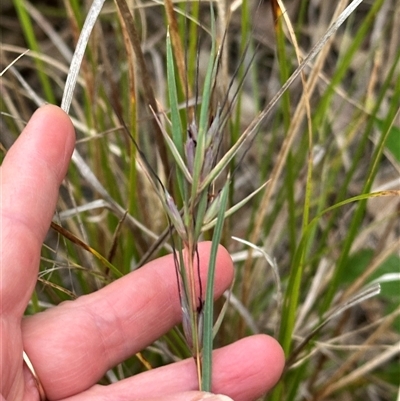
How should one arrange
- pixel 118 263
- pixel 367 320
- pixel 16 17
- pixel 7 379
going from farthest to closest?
1. pixel 16 17
2. pixel 367 320
3. pixel 118 263
4. pixel 7 379

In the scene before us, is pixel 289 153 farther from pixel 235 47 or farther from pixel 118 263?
pixel 235 47

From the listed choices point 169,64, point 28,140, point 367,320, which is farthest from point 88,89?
point 367,320

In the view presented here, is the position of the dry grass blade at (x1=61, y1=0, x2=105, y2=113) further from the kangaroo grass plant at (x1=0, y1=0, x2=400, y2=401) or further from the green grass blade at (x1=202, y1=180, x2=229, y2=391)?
the green grass blade at (x1=202, y1=180, x2=229, y2=391)

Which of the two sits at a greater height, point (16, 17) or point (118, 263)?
point (16, 17)

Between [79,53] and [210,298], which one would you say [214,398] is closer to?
[210,298]

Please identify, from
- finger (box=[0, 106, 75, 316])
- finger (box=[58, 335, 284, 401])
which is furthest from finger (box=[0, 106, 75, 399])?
finger (box=[58, 335, 284, 401])

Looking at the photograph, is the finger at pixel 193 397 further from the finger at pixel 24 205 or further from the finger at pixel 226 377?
the finger at pixel 24 205
